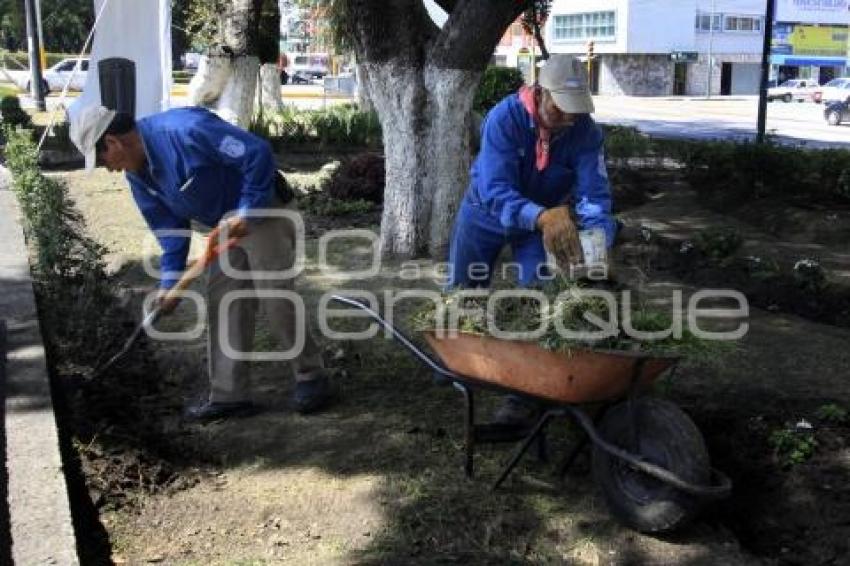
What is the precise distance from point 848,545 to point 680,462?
2.41 feet

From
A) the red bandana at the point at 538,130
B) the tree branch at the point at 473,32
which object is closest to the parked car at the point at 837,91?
the tree branch at the point at 473,32

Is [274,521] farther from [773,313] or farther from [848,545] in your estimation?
[773,313]

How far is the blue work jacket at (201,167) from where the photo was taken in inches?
163

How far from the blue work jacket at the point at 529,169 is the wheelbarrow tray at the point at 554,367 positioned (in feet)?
1.76

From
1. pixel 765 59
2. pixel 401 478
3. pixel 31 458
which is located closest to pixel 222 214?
pixel 31 458

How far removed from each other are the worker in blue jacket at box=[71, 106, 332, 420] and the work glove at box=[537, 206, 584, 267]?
4.31ft

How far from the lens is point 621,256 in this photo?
26.6ft

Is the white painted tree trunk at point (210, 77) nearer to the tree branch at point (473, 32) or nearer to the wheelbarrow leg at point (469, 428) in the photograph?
the tree branch at point (473, 32)

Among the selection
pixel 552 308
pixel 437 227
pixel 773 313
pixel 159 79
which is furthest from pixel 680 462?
pixel 159 79

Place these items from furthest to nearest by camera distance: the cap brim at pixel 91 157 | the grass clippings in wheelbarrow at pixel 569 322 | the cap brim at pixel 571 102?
1. the cap brim at pixel 91 157
2. the cap brim at pixel 571 102
3. the grass clippings in wheelbarrow at pixel 569 322

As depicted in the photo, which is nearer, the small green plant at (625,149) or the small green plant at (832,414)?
the small green plant at (832,414)

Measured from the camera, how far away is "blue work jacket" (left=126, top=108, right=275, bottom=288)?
13.6ft

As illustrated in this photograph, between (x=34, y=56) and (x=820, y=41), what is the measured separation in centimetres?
5128

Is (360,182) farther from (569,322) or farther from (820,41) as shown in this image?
(820,41)
